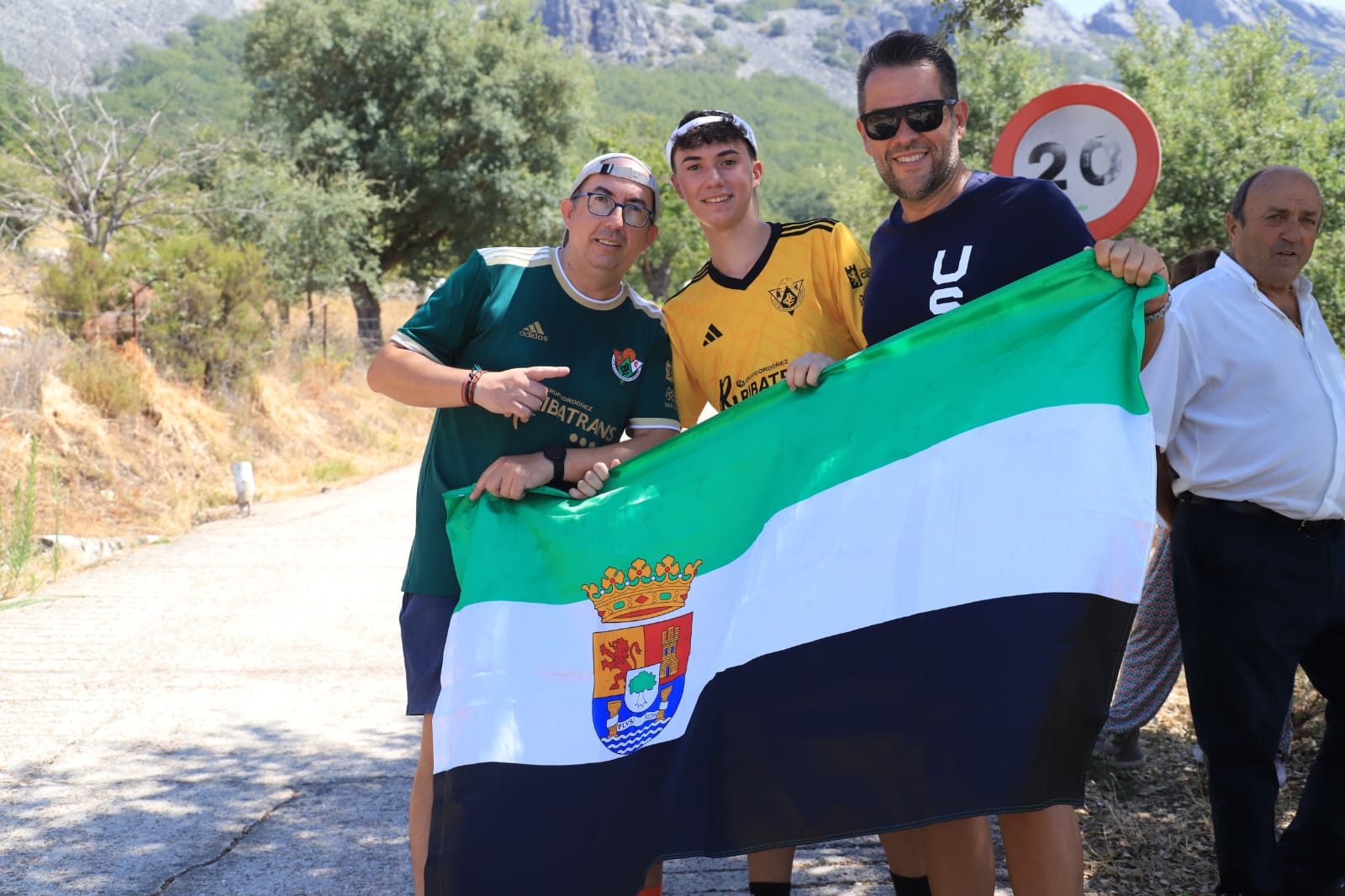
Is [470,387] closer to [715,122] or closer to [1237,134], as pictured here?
[715,122]

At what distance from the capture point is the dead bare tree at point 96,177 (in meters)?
21.8

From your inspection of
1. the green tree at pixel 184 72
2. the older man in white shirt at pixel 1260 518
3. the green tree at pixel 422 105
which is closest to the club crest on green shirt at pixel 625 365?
the older man in white shirt at pixel 1260 518

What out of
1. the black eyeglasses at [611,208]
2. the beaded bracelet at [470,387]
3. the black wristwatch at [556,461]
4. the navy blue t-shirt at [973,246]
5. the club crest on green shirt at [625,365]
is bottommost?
the black wristwatch at [556,461]

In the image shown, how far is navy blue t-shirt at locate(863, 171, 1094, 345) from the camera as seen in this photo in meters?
3.28

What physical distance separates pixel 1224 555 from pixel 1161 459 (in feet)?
1.32

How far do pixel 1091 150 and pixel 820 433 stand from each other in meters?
2.96

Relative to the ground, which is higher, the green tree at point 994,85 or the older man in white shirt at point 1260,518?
the green tree at point 994,85

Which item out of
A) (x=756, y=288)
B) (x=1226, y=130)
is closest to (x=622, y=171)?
(x=756, y=288)

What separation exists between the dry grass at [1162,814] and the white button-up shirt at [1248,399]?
1475mm

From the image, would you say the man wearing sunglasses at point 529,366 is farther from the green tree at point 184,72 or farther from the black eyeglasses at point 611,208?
the green tree at point 184,72

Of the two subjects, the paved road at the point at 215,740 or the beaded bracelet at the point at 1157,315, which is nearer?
the beaded bracelet at the point at 1157,315

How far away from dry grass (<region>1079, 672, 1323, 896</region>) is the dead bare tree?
1992 cm

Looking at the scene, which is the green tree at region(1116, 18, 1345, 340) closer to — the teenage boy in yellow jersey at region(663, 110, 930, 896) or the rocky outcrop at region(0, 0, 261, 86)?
the teenage boy in yellow jersey at region(663, 110, 930, 896)

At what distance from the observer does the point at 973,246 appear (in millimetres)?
3330
